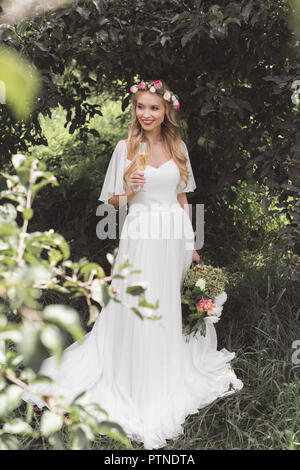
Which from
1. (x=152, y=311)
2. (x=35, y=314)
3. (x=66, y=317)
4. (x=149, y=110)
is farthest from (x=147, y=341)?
(x=66, y=317)

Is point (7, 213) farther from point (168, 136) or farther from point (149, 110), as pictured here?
point (168, 136)

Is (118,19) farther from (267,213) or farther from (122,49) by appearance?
(267,213)

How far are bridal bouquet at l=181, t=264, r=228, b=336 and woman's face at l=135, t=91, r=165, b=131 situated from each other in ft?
3.34

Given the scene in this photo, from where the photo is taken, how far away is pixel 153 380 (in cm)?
299

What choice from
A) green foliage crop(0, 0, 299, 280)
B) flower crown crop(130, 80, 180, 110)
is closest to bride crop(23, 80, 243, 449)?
flower crown crop(130, 80, 180, 110)

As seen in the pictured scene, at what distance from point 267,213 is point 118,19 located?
1522 mm

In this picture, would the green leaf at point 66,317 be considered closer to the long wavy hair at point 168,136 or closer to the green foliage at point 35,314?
the green foliage at point 35,314

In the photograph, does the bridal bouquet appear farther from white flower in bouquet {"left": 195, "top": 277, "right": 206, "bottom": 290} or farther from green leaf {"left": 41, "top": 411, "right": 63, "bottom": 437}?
green leaf {"left": 41, "top": 411, "right": 63, "bottom": 437}

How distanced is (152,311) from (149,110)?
4.23ft

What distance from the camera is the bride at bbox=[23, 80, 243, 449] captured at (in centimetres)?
299

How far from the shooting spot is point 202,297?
3133 millimetres

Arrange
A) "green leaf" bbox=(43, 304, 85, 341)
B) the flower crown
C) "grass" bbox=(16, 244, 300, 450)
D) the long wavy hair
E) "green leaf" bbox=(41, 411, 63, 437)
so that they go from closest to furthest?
1. "green leaf" bbox=(43, 304, 85, 341)
2. "green leaf" bbox=(41, 411, 63, 437)
3. "grass" bbox=(16, 244, 300, 450)
4. the flower crown
5. the long wavy hair

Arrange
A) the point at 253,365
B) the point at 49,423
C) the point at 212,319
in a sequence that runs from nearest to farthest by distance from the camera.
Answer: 1. the point at 49,423
2. the point at 212,319
3. the point at 253,365
